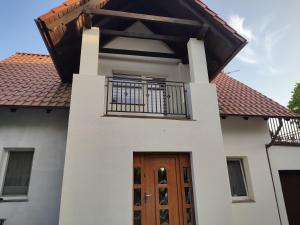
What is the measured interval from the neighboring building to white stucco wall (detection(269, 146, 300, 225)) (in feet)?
0.12

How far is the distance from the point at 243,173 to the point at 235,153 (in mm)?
674

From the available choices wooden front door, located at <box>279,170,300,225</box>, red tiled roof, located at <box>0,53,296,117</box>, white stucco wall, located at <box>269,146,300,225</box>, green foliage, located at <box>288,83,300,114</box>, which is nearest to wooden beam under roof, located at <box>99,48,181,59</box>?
red tiled roof, located at <box>0,53,296,117</box>

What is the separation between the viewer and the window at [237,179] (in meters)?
6.19

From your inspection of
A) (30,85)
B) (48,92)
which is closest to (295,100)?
(48,92)

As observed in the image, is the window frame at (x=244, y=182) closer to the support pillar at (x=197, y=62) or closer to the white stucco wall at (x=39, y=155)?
the support pillar at (x=197, y=62)

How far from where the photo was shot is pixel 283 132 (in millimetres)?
7176

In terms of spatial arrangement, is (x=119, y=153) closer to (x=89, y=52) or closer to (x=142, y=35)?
(x=89, y=52)

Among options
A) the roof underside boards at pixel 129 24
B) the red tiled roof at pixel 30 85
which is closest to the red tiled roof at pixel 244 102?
the roof underside boards at pixel 129 24

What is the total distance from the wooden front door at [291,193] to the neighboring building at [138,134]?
3cm

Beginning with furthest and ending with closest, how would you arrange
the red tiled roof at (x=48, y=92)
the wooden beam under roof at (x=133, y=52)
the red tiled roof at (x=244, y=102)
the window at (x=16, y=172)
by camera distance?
the wooden beam under roof at (x=133, y=52), the red tiled roof at (x=244, y=102), the red tiled roof at (x=48, y=92), the window at (x=16, y=172)

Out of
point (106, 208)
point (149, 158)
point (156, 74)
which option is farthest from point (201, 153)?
point (156, 74)

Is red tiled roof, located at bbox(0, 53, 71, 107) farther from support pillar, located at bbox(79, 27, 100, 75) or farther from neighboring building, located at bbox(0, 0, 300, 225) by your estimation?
support pillar, located at bbox(79, 27, 100, 75)

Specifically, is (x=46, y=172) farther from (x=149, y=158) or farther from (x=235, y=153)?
(x=235, y=153)

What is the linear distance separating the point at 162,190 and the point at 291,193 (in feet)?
15.1
